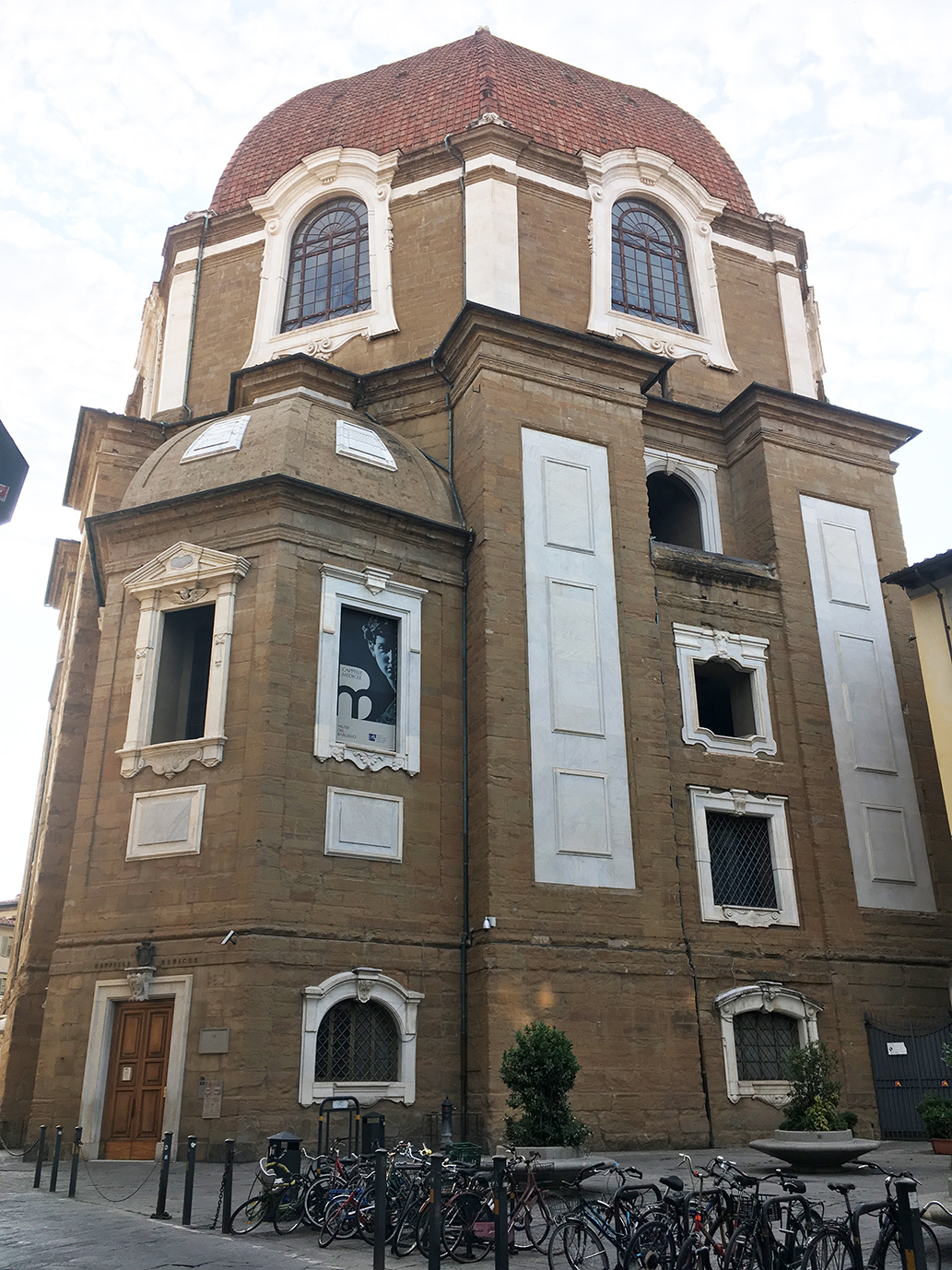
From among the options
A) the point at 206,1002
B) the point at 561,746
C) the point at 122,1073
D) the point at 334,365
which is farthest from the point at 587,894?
the point at 334,365

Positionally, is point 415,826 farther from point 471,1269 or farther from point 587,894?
point 471,1269

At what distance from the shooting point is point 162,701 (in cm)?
1875

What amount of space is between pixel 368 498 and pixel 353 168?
1139 cm

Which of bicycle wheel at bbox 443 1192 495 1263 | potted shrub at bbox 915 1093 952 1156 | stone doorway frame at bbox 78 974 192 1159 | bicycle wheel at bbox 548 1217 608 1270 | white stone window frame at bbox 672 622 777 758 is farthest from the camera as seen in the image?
white stone window frame at bbox 672 622 777 758

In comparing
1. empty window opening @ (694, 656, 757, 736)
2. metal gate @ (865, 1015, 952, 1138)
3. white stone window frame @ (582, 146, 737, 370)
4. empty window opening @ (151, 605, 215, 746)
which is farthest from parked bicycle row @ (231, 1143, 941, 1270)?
white stone window frame @ (582, 146, 737, 370)

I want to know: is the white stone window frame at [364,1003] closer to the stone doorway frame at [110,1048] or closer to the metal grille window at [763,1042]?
the stone doorway frame at [110,1048]

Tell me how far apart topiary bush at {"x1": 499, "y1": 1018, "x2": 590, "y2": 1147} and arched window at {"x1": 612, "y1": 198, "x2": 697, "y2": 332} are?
17.5 m

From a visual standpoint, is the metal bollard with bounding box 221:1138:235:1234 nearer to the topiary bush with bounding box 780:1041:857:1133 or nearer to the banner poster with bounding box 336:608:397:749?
the topiary bush with bounding box 780:1041:857:1133

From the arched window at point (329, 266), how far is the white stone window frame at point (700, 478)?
7380mm

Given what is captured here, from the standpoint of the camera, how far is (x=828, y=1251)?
8.06 m

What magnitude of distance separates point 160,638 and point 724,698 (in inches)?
434

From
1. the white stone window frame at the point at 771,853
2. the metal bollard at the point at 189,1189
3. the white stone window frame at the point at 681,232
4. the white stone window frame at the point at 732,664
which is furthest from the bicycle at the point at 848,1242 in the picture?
the white stone window frame at the point at 681,232

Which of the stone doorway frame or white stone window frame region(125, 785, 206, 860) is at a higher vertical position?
white stone window frame region(125, 785, 206, 860)

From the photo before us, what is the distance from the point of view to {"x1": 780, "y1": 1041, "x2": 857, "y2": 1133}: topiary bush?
1484cm
